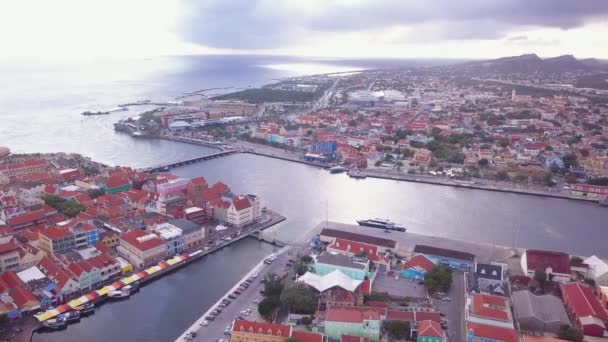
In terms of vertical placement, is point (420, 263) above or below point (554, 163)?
below

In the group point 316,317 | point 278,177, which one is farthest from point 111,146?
point 316,317

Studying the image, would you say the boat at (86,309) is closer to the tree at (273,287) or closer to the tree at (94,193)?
the tree at (273,287)

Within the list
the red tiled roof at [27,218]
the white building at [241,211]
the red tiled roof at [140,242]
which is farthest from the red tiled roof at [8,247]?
the white building at [241,211]

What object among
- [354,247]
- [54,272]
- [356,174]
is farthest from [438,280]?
[356,174]

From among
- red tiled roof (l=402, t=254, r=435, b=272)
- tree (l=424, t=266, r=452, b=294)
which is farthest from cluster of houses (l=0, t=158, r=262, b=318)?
tree (l=424, t=266, r=452, b=294)

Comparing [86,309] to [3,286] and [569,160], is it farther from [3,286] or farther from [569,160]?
[569,160]

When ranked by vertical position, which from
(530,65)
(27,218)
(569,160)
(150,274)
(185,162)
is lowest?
(150,274)

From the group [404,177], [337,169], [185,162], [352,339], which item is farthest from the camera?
[185,162]

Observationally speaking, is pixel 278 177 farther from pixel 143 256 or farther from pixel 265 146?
pixel 143 256
